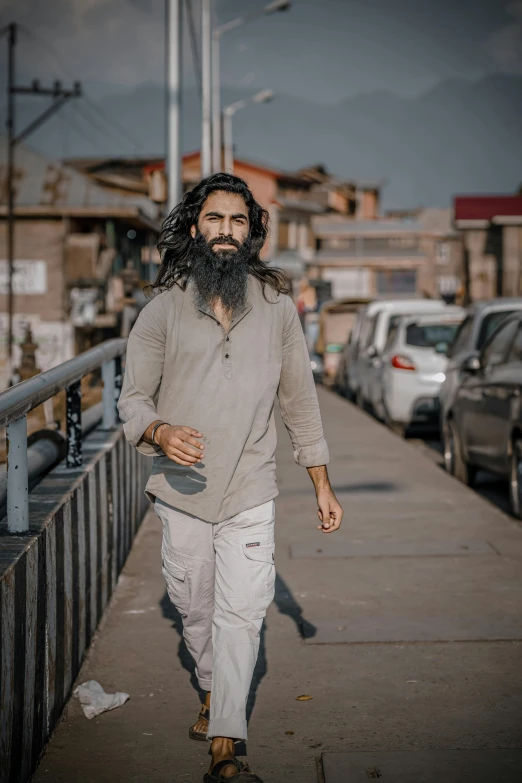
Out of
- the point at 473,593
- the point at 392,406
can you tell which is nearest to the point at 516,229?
the point at 392,406

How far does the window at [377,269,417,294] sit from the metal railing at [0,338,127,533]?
87375 millimetres

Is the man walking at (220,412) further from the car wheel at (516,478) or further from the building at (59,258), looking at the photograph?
the building at (59,258)

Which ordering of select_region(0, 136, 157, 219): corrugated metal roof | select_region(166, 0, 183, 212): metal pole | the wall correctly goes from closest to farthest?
1. select_region(166, 0, 183, 212): metal pole
2. select_region(0, 136, 157, 219): corrugated metal roof
3. the wall

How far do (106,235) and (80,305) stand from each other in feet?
15.3

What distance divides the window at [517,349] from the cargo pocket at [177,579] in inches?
234

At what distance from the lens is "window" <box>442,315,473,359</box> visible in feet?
41.9

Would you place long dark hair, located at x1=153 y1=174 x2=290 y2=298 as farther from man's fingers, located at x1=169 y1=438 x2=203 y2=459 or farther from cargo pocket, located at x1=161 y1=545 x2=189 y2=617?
cargo pocket, located at x1=161 y1=545 x2=189 y2=617

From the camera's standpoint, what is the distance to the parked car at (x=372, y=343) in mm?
18531

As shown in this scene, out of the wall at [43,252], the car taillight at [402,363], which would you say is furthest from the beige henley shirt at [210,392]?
the wall at [43,252]

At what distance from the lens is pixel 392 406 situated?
1602cm

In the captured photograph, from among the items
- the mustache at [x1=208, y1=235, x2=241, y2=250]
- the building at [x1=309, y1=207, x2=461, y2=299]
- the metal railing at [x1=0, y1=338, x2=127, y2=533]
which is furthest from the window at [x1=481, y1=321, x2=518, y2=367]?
the building at [x1=309, y1=207, x2=461, y2=299]

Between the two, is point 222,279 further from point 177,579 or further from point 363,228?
point 363,228

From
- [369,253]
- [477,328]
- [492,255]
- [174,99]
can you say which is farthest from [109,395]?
[369,253]

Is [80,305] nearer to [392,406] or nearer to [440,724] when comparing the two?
[392,406]
